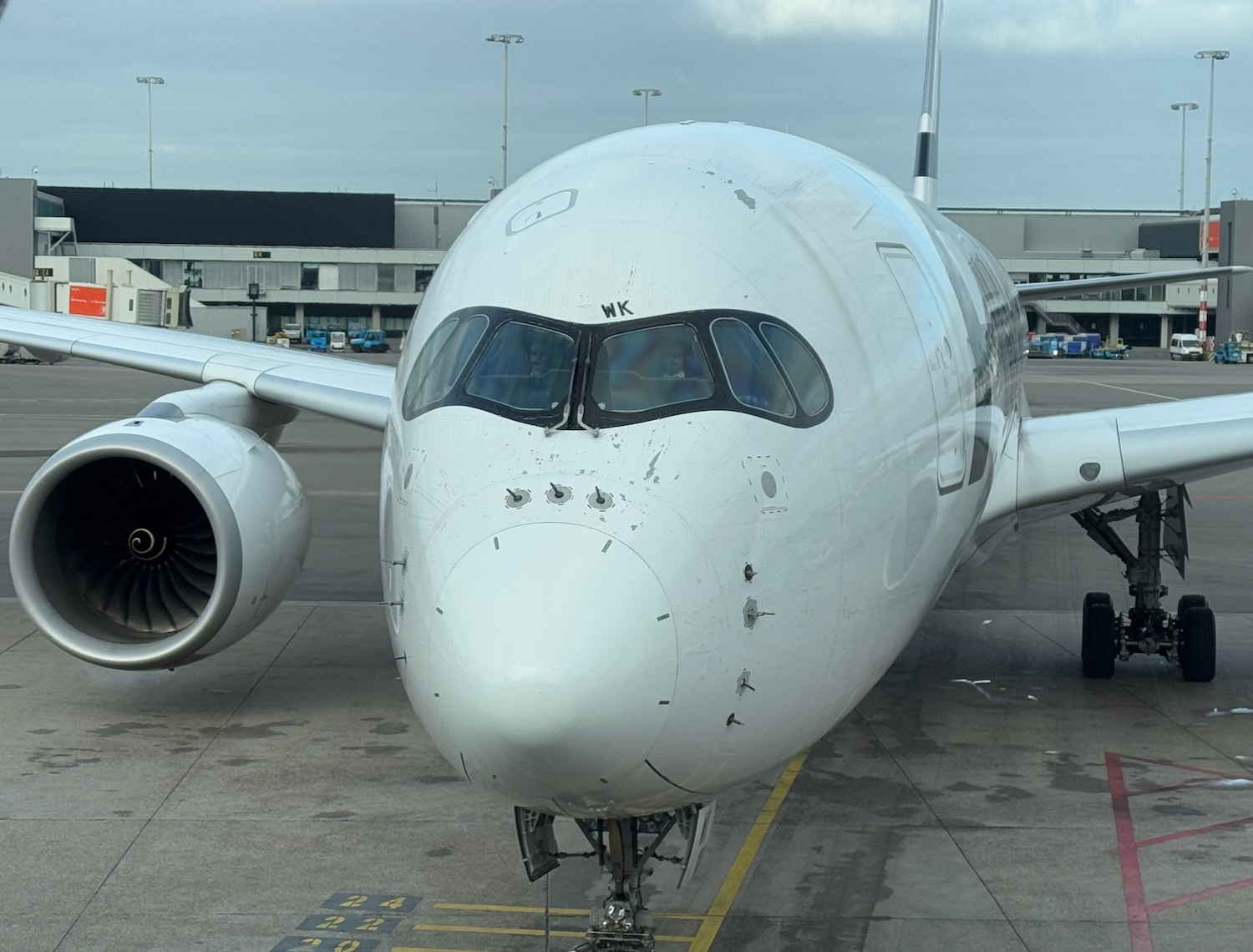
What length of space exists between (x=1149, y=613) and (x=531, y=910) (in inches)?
294

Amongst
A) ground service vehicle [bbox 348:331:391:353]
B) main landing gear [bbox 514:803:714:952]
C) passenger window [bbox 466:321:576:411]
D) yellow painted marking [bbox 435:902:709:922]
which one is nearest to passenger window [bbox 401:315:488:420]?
passenger window [bbox 466:321:576:411]

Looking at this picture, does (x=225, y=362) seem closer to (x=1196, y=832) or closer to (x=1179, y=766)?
(x=1179, y=766)

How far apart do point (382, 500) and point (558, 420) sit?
92 cm

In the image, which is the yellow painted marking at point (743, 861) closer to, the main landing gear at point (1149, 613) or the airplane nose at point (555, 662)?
the airplane nose at point (555, 662)

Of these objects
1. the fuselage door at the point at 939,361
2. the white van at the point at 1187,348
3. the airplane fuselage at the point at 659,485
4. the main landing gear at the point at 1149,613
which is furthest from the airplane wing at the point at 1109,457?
the white van at the point at 1187,348

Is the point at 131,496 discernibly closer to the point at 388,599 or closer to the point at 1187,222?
the point at 388,599

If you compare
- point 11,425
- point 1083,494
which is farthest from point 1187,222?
point 1083,494

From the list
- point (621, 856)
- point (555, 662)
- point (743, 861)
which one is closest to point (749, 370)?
point (555, 662)

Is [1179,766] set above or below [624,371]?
below

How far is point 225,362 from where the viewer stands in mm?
13312

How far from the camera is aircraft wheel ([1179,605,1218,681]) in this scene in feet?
42.9

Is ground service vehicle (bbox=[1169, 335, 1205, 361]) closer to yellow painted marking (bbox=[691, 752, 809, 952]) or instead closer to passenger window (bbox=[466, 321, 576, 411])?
yellow painted marking (bbox=[691, 752, 809, 952])

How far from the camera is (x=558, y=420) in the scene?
19.7ft

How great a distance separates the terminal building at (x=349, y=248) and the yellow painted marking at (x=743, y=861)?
90.7 metres
